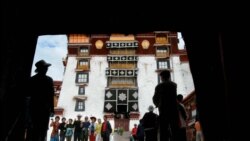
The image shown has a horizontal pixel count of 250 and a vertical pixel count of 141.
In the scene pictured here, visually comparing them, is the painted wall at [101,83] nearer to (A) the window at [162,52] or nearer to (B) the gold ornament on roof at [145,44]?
(A) the window at [162,52]

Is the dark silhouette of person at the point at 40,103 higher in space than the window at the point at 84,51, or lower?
lower

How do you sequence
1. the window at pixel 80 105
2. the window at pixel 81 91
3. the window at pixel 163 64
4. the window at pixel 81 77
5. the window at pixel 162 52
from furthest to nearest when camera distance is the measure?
the window at pixel 162 52 → the window at pixel 163 64 → the window at pixel 81 77 → the window at pixel 81 91 → the window at pixel 80 105

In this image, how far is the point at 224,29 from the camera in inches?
135

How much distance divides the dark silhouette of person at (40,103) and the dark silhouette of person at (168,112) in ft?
6.92

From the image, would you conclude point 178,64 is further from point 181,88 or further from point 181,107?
point 181,107

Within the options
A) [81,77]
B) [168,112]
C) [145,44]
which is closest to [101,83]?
[81,77]

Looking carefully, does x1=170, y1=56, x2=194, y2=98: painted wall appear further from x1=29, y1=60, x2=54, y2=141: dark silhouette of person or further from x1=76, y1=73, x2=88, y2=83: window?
x1=29, y1=60, x2=54, y2=141: dark silhouette of person

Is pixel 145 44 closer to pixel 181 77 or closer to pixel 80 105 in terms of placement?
pixel 181 77

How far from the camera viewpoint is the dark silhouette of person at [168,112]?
5988 mm

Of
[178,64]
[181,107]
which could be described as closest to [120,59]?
[178,64]

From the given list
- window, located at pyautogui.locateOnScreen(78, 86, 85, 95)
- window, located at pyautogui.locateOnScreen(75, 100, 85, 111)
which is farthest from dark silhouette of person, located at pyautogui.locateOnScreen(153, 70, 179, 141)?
window, located at pyautogui.locateOnScreen(78, 86, 85, 95)

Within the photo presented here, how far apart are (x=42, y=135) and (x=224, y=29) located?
3.75 metres

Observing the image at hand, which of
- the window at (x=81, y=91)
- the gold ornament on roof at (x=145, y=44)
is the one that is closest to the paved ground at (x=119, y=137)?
the window at (x=81, y=91)

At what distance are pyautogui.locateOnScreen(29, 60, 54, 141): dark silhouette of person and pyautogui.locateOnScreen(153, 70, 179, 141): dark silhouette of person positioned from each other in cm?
211
